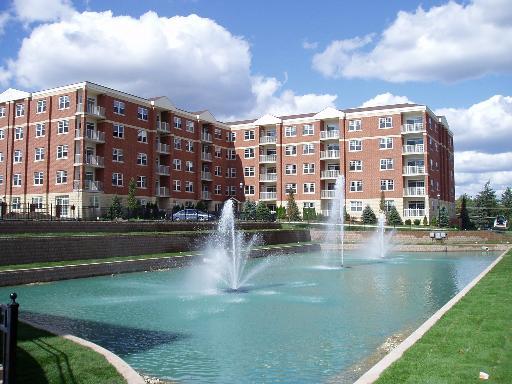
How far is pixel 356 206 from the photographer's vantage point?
217 feet

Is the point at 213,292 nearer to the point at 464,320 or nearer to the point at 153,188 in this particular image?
the point at 464,320

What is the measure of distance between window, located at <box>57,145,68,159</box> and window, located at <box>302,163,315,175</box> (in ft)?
104

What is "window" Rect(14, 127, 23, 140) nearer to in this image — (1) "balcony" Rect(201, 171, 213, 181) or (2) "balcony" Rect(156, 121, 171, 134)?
(2) "balcony" Rect(156, 121, 171, 134)

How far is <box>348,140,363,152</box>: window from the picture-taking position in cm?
6576

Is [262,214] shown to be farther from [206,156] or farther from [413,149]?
[413,149]

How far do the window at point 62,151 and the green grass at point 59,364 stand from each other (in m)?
45.4

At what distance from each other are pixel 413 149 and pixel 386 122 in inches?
191

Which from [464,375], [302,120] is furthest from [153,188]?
[464,375]

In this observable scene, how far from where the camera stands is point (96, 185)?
5188cm

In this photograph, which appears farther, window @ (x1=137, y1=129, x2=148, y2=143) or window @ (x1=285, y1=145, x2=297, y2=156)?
window @ (x1=285, y1=145, x2=297, y2=156)

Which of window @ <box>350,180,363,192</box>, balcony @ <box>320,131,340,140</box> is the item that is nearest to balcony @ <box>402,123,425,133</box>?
window @ <box>350,180,363,192</box>

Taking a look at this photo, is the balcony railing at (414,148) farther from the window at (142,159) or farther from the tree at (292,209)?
the window at (142,159)

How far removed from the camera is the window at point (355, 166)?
2594 inches

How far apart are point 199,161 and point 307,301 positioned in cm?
5172
